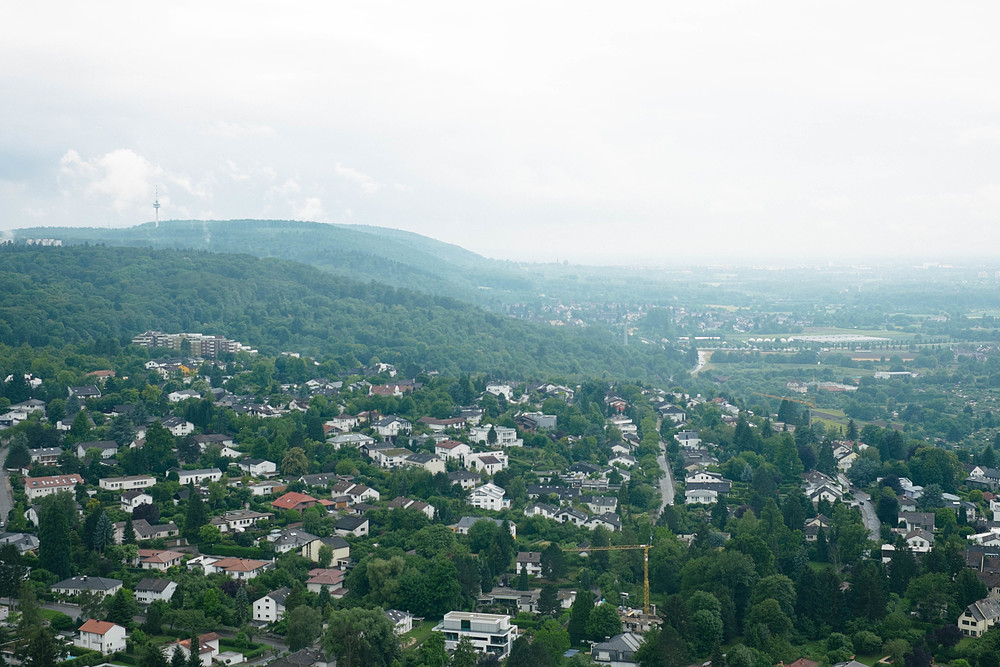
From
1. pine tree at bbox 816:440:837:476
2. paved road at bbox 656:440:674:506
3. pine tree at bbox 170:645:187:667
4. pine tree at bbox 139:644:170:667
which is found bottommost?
pine tree at bbox 170:645:187:667

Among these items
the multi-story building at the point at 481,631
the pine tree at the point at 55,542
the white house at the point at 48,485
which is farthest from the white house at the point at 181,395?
the multi-story building at the point at 481,631

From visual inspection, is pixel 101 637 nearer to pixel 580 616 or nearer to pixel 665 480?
pixel 580 616

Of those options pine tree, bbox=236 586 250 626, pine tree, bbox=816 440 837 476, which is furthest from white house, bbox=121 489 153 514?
pine tree, bbox=816 440 837 476

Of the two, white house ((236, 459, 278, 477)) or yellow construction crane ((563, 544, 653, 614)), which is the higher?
white house ((236, 459, 278, 477))

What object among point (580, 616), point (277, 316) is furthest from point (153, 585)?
point (277, 316)

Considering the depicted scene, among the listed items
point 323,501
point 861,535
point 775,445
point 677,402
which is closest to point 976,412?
point 677,402

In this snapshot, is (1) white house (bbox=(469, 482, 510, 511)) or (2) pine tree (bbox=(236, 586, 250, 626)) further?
(1) white house (bbox=(469, 482, 510, 511))

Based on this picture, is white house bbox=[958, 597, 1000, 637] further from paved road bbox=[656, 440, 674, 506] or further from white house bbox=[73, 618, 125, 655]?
white house bbox=[73, 618, 125, 655]
